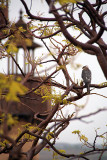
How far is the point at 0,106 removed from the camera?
650 cm

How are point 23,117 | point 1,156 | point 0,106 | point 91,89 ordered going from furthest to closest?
point 23,117
point 0,106
point 1,156
point 91,89

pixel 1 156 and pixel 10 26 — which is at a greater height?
pixel 10 26

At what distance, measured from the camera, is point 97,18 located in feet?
9.35

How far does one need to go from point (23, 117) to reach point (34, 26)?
12.3ft

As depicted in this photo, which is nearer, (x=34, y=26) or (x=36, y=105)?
(x=34, y=26)

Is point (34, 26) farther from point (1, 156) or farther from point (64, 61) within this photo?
point (1, 156)

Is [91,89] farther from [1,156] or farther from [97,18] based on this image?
[1,156]

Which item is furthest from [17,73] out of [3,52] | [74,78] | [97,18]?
[97,18]

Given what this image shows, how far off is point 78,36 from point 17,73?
335 centimetres

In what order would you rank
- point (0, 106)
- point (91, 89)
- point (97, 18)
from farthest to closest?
point (0, 106) < point (91, 89) < point (97, 18)

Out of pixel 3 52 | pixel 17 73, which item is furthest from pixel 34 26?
pixel 17 73

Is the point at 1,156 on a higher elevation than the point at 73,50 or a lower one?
lower

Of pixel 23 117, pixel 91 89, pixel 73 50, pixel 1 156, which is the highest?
pixel 73 50

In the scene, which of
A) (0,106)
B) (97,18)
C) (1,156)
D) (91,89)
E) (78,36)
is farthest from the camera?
(0,106)
